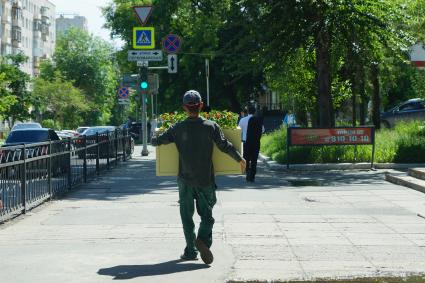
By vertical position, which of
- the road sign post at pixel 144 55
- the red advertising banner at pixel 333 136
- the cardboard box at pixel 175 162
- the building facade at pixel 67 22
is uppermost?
the building facade at pixel 67 22

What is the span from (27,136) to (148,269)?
53.0 ft

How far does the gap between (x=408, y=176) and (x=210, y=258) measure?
10712mm

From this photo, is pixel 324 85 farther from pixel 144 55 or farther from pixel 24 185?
pixel 24 185

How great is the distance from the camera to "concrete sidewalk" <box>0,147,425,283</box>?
7.29 m

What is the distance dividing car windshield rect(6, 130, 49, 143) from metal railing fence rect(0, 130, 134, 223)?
239 centimetres

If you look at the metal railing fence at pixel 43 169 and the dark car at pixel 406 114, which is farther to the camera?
the dark car at pixel 406 114

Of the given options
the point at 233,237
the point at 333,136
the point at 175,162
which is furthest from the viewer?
the point at 333,136

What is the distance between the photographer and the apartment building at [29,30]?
9631cm

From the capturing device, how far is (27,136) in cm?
2280

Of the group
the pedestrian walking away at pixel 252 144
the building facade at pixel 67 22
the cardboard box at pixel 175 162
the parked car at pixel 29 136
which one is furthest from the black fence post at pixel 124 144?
the building facade at pixel 67 22

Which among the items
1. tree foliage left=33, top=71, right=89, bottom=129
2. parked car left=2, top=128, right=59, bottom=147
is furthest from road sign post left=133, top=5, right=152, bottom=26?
tree foliage left=33, top=71, right=89, bottom=129

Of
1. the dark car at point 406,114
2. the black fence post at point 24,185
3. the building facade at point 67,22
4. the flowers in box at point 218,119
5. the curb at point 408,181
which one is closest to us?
the flowers in box at point 218,119

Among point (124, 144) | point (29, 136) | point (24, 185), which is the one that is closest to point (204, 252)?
point (24, 185)

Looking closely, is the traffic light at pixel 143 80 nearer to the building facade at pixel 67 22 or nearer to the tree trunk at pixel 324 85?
the tree trunk at pixel 324 85
